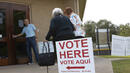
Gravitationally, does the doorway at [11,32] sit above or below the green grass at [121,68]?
above

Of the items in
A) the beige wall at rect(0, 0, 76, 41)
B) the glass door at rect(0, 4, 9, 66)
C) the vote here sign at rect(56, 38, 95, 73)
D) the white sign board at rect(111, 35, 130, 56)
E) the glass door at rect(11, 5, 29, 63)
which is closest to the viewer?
the vote here sign at rect(56, 38, 95, 73)

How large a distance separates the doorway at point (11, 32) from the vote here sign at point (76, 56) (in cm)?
409

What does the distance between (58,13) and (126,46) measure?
193cm

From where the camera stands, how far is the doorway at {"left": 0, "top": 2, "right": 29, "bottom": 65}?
22.2ft

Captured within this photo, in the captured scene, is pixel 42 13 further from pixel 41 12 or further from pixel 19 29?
pixel 19 29

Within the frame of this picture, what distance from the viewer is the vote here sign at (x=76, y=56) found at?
9.14ft

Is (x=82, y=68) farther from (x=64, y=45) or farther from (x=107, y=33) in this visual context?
(x=107, y=33)

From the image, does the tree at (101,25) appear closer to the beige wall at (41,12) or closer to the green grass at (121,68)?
the beige wall at (41,12)

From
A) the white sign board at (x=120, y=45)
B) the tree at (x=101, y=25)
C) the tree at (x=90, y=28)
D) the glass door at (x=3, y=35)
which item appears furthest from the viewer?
the tree at (x=101, y=25)

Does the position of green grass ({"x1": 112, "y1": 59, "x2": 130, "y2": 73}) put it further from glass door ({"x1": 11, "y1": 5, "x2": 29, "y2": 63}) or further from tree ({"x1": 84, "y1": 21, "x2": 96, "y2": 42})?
tree ({"x1": 84, "y1": 21, "x2": 96, "y2": 42})

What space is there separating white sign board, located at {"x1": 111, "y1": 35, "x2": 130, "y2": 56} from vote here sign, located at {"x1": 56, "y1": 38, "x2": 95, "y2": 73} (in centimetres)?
183

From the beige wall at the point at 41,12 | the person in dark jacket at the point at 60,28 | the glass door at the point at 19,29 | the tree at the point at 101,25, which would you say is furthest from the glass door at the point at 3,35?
the tree at the point at 101,25

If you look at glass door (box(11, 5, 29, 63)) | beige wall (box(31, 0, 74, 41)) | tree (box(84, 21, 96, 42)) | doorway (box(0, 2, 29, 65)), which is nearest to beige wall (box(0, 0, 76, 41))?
beige wall (box(31, 0, 74, 41))

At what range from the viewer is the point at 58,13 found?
430cm
